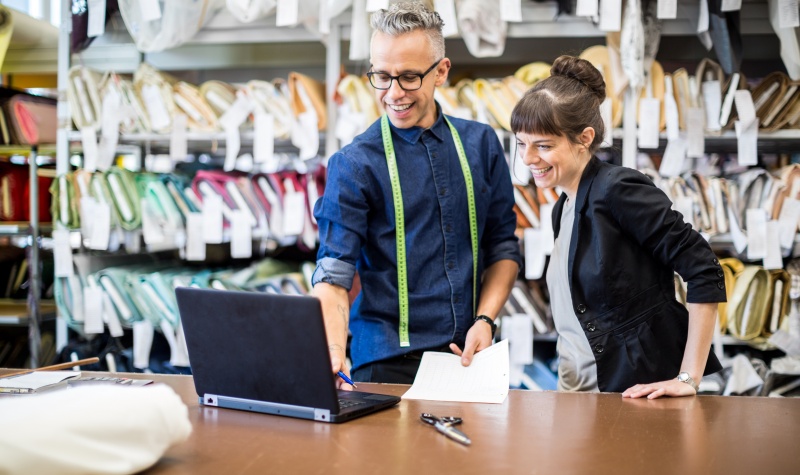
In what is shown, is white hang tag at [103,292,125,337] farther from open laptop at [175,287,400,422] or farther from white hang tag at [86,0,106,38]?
open laptop at [175,287,400,422]

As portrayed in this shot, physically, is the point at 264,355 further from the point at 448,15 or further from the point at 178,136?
Answer: the point at 178,136

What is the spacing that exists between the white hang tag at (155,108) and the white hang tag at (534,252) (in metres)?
1.50

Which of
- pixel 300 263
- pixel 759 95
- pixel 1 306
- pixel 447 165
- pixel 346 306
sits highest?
pixel 759 95

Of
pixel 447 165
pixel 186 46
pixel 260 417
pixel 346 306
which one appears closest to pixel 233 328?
pixel 260 417

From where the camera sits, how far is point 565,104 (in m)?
1.70

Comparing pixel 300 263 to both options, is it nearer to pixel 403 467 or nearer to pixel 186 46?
pixel 186 46

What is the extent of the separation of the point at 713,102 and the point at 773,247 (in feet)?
1.87

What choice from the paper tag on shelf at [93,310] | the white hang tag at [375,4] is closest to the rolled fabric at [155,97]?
the paper tag on shelf at [93,310]

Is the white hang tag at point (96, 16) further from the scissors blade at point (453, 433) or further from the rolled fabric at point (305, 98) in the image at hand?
the scissors blade at point (453, 433)

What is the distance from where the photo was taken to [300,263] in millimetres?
3471

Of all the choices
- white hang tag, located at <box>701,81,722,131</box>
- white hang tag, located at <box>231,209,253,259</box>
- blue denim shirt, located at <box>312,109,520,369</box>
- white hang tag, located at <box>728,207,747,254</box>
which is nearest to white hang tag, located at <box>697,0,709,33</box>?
white hang tag, located at <box>701,81,722,131</box>

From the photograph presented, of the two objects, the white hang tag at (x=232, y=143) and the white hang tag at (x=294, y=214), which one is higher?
the white hang tag at (x=232, y=143)

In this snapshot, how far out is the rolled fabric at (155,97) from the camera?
10.5ft

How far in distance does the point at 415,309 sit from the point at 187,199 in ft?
5.40
